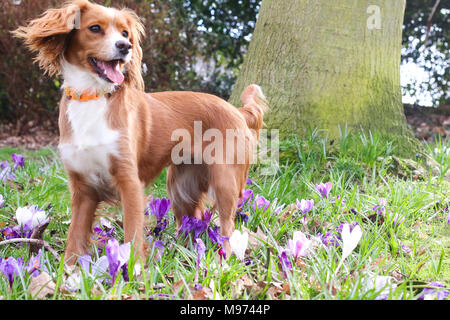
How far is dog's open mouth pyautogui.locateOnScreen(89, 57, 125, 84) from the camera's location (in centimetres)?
254

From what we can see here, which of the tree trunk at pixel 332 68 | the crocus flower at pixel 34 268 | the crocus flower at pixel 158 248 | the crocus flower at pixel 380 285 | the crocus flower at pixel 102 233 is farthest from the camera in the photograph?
the tree trunk at pixel 332 68

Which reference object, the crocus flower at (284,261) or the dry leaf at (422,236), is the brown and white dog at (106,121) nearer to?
the crocus flower at (284,261)

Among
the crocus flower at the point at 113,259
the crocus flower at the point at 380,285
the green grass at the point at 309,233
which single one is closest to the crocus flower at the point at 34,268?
the green grass at the point at 309,233

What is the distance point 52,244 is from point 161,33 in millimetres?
4872

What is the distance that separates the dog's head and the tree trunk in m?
2.17

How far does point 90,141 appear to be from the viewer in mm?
2494

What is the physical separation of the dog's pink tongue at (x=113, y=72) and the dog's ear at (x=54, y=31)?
10.3 inches

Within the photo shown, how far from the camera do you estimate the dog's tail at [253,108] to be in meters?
3.27

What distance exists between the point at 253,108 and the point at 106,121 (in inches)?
44.8

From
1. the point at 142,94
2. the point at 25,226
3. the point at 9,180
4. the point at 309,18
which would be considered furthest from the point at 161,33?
the point at 25,226

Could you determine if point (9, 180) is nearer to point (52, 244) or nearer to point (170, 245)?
point (52, 244)

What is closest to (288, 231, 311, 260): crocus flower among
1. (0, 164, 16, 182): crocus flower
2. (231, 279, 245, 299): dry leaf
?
(231, 279, 245, 299): dry leaf

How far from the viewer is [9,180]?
4.02 m

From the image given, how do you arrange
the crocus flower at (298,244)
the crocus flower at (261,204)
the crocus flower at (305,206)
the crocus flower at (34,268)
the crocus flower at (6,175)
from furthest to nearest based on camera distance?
the crocus flower at (6,175)
the crocus flower at (261,204)
the crocus flower at (305,206)
the crocus flower at (298,244)
the crocus flower at (34,268)
